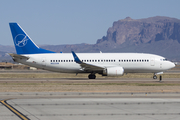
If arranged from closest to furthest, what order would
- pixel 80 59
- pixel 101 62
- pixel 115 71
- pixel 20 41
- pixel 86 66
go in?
pixel 115 71 → pixel 86 66 → pixel 101 62 → pixel 80 59 → pixel 20 41

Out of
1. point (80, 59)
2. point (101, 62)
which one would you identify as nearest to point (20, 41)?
point (80, 59)

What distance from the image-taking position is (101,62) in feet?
154

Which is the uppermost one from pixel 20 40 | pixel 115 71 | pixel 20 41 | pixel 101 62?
pixel 20 40

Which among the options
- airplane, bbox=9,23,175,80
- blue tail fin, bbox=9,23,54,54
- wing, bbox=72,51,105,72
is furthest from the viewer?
blue tail fin, bbox=9,23,54,54

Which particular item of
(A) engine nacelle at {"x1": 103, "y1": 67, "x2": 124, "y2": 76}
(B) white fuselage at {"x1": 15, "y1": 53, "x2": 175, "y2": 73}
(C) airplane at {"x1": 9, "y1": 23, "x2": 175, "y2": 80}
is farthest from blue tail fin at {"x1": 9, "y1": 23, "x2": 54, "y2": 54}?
(A) engine nacelle at {"x1": 103, "y1": 67, "x2": 124, "y2": 76}

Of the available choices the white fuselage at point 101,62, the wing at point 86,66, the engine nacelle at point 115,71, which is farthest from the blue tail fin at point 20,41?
the engine nacelle at point 115,71

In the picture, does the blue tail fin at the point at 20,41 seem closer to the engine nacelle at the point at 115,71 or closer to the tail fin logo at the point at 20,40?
the tail fin logo at the point at 20,40

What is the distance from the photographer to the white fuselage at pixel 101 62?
46.8 m

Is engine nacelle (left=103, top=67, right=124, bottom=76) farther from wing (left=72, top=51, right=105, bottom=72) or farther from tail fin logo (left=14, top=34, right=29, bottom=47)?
tail fin logo (left=14, top=34, right=29, bottom=47)

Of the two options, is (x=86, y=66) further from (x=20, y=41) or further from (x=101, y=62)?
(x=20, y=41)

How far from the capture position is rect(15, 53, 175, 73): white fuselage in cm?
4678

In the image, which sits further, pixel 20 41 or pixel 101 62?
pixel 20 41

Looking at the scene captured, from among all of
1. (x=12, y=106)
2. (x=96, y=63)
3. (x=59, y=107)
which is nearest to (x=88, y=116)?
(x=59, y=107)

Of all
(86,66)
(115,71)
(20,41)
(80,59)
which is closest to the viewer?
(115,71)
